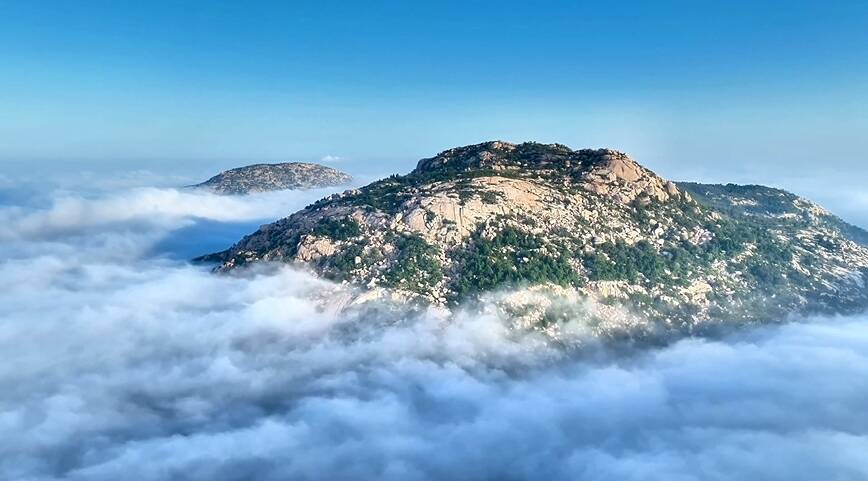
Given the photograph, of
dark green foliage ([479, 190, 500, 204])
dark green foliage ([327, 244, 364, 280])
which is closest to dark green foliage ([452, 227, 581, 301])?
dark green foliage ([479, 190, 500, 204])

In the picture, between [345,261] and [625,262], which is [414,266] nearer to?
[345,261]

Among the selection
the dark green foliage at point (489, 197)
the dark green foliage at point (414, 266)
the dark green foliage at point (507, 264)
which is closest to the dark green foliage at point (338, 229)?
the dark green foliage at point (414, 266)

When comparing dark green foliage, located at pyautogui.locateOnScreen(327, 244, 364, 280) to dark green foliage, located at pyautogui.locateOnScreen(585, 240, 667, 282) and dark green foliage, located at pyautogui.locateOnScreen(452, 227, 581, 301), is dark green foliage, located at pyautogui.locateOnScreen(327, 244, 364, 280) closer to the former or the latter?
dark green foliage, located at pyautogui.locateOnScreen(452, 227, 581, 301)

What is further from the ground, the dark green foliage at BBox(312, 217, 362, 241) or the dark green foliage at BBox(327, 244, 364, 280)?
the dark green foliage at BBox(312, 217, 362, 241)

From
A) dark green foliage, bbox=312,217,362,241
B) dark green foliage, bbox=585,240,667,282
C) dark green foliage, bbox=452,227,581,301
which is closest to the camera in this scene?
dark green foliage, bbox=452,227,581,301

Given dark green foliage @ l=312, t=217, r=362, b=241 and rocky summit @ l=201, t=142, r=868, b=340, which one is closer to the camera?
rocky summit @ l=201, t=142, r=868, b=340

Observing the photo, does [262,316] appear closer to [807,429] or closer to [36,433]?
[36,433]

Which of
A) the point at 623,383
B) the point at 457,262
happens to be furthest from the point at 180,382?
the point at 623,383

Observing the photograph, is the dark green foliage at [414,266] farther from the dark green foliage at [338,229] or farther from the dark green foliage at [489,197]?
the dark green foliage at [489,197]
